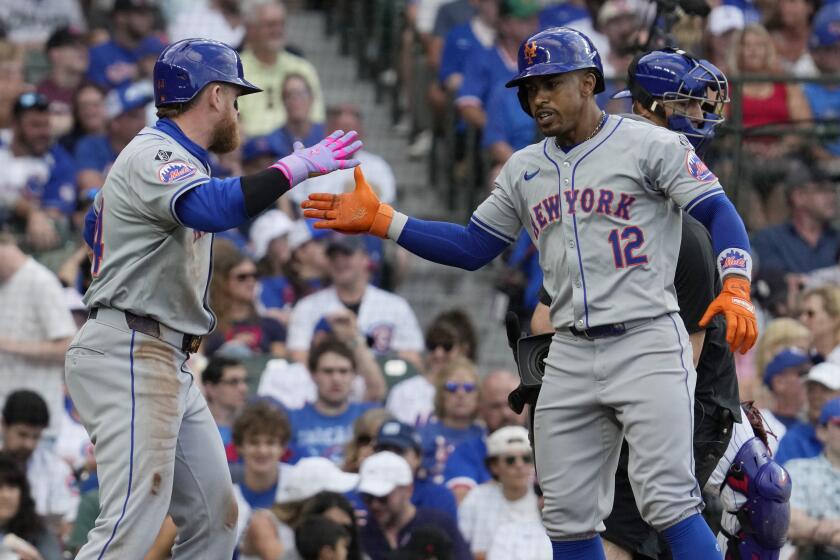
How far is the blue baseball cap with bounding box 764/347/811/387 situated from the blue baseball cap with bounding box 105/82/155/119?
172 inches

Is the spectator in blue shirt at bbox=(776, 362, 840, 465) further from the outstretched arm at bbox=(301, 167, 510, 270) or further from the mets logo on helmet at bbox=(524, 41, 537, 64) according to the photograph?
the mets logo on helmet at bbox=(524, 41, 537, 64)

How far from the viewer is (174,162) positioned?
514 centimetres

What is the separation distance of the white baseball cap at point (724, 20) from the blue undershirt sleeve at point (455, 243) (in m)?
5.84

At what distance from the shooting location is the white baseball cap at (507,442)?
7.83m

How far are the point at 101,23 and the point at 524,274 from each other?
4728 mm

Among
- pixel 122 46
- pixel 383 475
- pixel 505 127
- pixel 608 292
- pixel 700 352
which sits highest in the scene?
pixel 608 292

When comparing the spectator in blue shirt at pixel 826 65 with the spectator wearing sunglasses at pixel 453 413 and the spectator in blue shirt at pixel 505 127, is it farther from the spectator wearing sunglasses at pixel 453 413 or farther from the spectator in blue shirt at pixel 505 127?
the spectator wearing sunglasses at pixel 453 413

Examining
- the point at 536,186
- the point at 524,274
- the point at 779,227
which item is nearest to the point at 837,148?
the point at 779,227

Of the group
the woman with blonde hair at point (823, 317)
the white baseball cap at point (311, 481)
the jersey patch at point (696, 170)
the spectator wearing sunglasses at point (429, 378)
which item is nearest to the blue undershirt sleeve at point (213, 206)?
the jersey patch at point (696, 170)

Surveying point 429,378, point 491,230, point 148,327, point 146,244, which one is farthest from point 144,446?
point 429,378

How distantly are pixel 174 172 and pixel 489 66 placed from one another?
5.90 meters

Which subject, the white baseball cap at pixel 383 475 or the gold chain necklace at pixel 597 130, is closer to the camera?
the gold chain necklace at pixel 597 130

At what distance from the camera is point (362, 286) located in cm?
951

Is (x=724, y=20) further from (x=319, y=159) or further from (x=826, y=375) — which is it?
(x=319, y=159)
